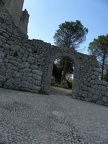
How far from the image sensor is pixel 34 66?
7.41 metres

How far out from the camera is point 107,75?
2042cm

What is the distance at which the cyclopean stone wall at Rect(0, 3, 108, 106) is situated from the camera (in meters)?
6.85

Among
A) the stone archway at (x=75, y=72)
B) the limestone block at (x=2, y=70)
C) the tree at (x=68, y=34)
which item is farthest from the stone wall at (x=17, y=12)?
the limestone block at (x=2, y=70)

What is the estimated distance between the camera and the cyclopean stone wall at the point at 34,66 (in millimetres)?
6852

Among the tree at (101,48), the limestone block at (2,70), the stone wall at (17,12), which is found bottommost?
the limestone block at (2,70)

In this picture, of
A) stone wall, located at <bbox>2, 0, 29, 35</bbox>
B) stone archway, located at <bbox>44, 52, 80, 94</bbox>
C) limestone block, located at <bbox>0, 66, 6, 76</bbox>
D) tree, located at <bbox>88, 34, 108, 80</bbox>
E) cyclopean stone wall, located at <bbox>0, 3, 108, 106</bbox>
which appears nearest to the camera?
limestone block, located at <bbox>0, 66, 6, 76</bbox>

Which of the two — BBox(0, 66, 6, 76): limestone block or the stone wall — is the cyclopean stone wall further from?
the stone wall

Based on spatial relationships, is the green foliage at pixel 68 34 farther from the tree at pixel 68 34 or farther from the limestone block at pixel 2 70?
the limestone block at pixel 2 70

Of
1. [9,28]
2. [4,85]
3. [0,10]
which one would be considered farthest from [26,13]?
[4,85]

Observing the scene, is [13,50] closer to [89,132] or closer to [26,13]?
[89,132]

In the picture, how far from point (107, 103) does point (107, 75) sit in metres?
12.4

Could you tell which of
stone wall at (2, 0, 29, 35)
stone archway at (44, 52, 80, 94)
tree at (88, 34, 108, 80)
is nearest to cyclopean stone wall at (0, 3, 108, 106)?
stone archway at (44, 52, 80, 94)

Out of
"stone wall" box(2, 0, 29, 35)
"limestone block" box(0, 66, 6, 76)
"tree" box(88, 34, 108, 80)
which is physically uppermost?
"stone wall" box(2, 0, 29, 35)

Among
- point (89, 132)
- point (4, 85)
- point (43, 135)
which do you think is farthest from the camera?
point (4, 85)
